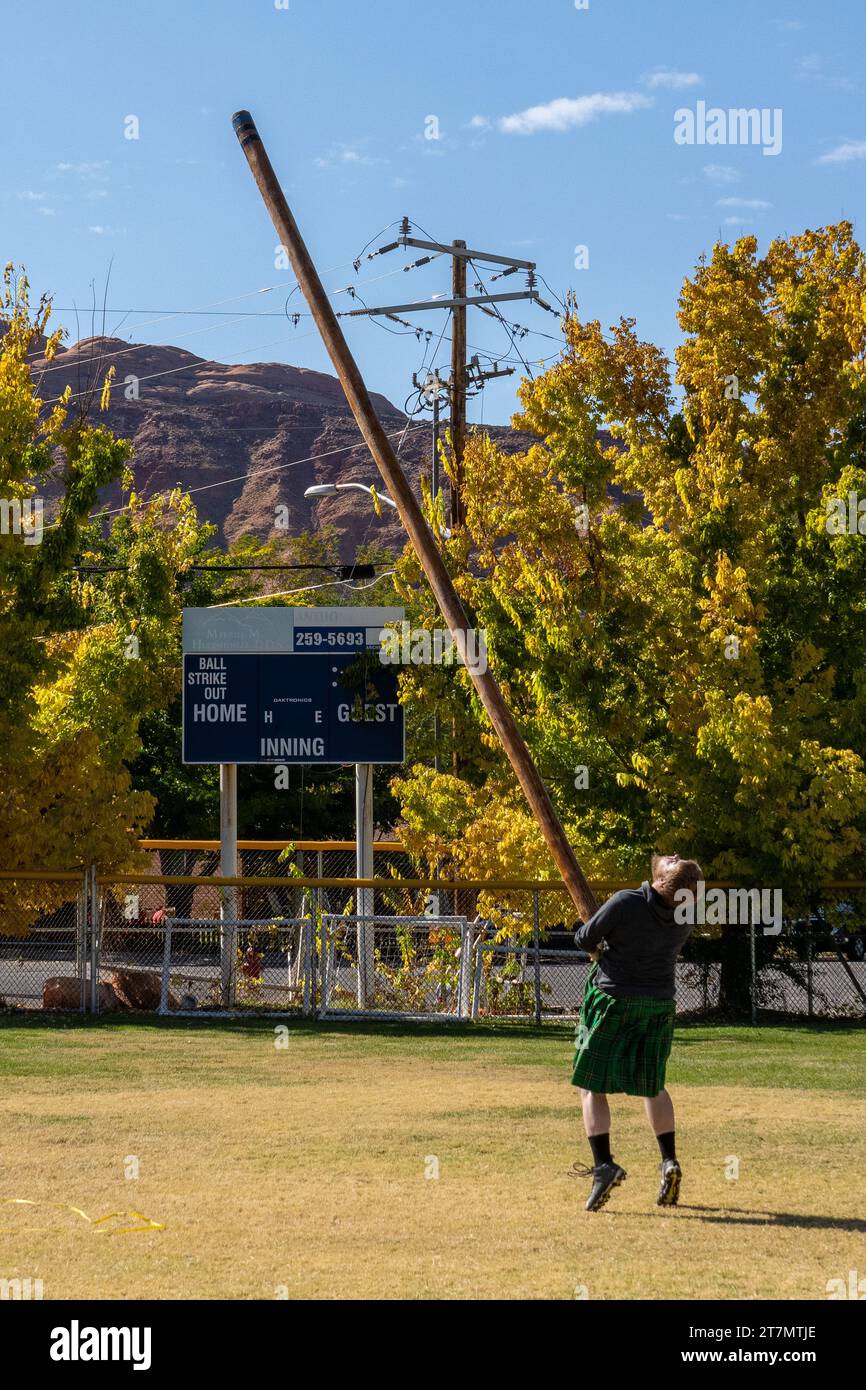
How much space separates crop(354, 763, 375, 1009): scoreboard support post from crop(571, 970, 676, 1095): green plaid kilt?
10.6 metres

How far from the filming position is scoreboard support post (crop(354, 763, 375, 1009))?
1925 centimetres

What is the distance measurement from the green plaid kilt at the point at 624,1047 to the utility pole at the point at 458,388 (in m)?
12.8

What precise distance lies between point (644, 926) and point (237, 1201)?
244cm

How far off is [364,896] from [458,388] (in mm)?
8579

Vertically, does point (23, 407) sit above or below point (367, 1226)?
above

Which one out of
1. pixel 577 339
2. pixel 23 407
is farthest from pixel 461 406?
pixel 23 407

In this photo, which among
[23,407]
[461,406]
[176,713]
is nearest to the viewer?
[23,407]

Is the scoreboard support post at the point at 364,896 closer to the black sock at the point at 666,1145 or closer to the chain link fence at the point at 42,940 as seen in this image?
the chain link fence at the point at 42,940

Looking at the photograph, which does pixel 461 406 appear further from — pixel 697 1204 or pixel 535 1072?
pixel 697 1204

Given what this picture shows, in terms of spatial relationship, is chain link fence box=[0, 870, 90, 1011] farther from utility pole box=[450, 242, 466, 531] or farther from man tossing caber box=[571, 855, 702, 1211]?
man tossing caber box=[571, 855, 702, 1211]

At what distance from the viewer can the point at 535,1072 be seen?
14164 millimetres
